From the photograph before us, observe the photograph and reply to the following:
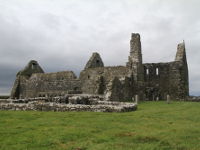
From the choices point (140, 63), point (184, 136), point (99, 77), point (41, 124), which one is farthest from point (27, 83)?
point (184, 136)

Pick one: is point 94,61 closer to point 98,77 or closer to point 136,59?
point 98,77

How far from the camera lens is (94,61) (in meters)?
46.3

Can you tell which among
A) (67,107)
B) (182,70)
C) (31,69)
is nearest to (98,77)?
(182,70)

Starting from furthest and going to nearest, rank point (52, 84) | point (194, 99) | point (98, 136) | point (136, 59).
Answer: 1. point (52, 84)
2. point (136, 59)
3. point (194, 99)
4. point (98, 136)

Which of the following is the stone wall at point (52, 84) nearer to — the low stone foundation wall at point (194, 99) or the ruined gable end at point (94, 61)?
the ruined gable end at point (94, 61)

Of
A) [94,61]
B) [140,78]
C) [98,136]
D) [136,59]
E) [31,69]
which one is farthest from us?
[31,69]

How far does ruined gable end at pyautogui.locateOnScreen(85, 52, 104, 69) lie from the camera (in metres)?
45.2

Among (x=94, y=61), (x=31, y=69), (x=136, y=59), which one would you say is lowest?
(x=136, y=59)

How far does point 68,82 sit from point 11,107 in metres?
22.3

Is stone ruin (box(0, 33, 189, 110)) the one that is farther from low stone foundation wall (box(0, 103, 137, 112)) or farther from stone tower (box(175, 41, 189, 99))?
low stone foundation wall (box(0, 103, 137, 112))

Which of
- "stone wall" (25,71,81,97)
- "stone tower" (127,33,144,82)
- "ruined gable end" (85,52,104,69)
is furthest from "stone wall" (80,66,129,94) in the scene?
"ruined gable end" (85,52,104,69)

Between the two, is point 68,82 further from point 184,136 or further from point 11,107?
point 184,136

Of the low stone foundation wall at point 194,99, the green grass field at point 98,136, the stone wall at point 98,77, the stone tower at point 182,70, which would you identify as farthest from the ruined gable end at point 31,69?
the green grass field at point 98,136

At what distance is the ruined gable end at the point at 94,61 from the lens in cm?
4525
